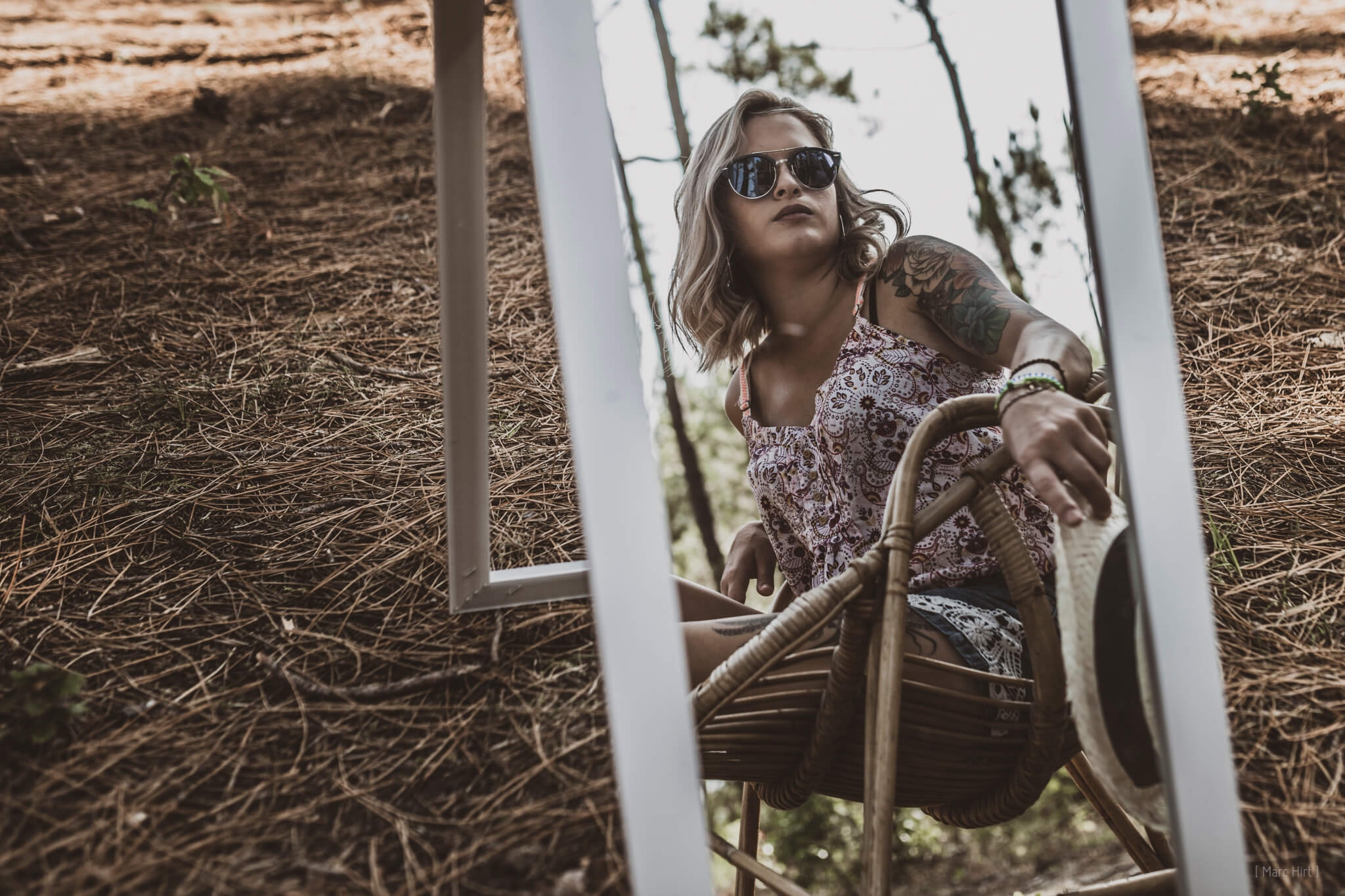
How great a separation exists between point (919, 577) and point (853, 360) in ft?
1.30

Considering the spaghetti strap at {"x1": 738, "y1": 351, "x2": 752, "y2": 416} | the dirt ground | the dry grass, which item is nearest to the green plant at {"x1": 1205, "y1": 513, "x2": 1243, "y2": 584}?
the dirt ground

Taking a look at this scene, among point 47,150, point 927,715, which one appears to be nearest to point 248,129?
point 47,150

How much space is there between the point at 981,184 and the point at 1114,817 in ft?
8.82

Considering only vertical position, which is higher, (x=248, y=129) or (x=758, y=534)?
(x=248, y=129)

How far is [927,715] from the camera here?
3.76 feet

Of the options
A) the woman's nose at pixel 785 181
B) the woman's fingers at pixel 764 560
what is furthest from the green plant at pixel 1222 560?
the woman's nose at pixel 785 181

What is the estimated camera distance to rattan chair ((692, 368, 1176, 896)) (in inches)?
40.4

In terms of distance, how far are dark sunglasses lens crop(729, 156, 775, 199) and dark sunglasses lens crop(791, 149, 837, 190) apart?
5 cm

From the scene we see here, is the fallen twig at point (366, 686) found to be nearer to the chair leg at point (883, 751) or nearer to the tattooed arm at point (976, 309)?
the chair leg at point (883, 751)

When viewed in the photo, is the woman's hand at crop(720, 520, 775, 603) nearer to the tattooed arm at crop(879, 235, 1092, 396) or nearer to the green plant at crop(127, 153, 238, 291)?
the tattooed arm at crop(879, 235, 1092, 396)

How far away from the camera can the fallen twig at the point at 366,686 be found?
1229mm

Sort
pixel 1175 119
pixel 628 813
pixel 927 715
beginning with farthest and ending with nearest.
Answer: pixel 1175 119 < pixel 927 715 < pixel 628 813

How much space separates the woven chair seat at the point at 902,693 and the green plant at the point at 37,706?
795mm

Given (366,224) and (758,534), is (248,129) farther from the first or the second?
(758,534)
